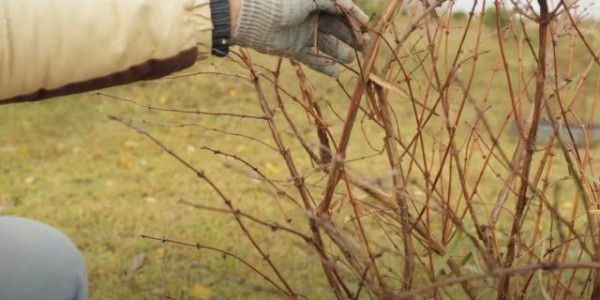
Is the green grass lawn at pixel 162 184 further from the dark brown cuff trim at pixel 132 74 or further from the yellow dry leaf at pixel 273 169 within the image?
the dark brown cuff trim at pixel 132 74

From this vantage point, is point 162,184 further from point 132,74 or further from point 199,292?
point 132,74

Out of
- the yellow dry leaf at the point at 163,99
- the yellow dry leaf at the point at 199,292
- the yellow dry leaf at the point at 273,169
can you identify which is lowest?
the yellow dry leaf at the point at 163,99

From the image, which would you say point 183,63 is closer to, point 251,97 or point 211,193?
point 211,193

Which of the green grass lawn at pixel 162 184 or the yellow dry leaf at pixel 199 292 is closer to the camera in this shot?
the yellow dry leaf at pixel 199 292

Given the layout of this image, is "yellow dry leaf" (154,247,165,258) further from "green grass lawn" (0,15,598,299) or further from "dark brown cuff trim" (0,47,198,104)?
"dark brown cuff trim" (0,47,198,104)

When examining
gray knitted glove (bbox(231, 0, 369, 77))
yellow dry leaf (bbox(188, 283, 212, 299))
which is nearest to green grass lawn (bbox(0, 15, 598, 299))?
yellow dry leaf (bbox(188, 283, 212, 299))

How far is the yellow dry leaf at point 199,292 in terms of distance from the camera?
2.97m

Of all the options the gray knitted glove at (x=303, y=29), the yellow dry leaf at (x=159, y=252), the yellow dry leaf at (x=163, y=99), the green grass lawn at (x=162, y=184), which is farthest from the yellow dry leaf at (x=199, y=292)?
the yellow dry leaf at (x=163, y=99)

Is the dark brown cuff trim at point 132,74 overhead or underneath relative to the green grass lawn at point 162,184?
overhead

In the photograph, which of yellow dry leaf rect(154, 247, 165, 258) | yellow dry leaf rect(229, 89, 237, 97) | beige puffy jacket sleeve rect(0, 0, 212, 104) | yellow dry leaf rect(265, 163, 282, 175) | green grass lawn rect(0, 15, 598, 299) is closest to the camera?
beige puffy jacket sleeve rect(0, 0, 212, 104)

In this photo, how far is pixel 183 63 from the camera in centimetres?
146

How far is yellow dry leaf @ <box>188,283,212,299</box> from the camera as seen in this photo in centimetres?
297

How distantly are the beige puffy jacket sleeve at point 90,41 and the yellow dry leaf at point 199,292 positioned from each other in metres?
1.61

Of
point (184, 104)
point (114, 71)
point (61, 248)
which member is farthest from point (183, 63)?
point (184, 104)
